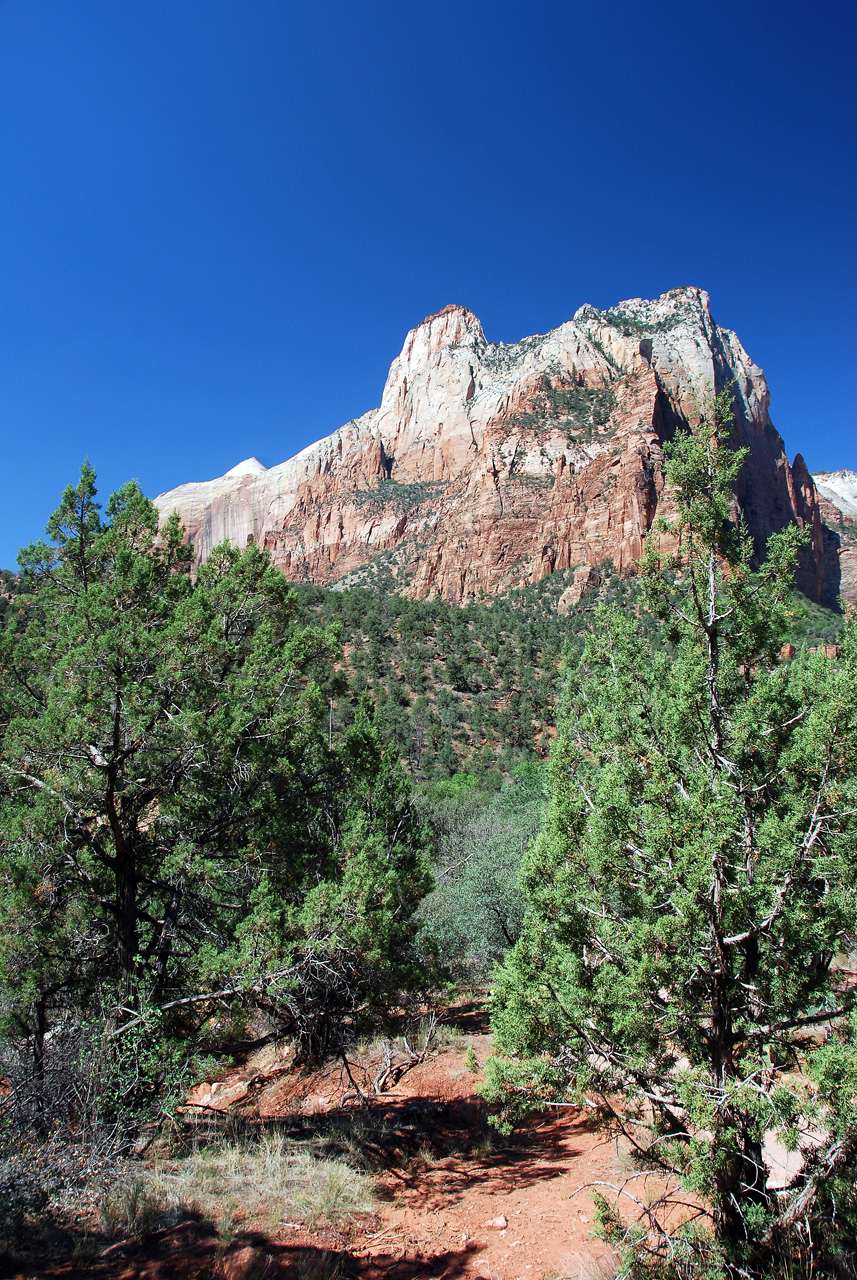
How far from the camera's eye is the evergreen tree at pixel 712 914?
3.45 m

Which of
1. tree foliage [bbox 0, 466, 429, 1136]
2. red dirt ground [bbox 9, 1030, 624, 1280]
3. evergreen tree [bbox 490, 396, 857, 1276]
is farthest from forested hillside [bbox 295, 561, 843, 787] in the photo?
evergreen tree [bbox 490, 396, 857, 1276]

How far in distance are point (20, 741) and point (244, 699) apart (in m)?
2.02

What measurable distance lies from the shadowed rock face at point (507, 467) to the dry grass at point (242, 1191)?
60837 mm

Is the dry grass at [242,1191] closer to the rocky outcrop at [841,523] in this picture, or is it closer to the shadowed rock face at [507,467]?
the shadowed rock face at [507,467]

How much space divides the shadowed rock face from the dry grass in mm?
60837

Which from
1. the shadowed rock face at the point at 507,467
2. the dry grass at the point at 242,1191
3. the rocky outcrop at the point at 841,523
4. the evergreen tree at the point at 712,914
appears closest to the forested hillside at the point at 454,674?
the shadowed rock face at the point at 507,467

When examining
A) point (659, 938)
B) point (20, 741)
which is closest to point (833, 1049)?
point (659, 938)

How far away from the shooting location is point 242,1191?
17.3ft

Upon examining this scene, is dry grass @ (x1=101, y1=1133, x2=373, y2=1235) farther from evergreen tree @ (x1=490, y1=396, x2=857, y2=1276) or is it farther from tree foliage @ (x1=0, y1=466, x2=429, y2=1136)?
evergreen tree @ (x1=490, y1=396, x2=857, y2=1276)

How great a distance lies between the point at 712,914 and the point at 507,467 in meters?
86.0

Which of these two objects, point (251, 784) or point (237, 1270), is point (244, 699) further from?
point (237, 1270)

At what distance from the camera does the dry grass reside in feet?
15.3

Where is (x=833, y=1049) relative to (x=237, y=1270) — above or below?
above

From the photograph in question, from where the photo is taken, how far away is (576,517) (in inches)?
2950
